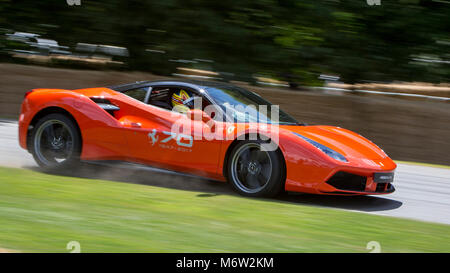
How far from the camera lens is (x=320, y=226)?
518 centimetres

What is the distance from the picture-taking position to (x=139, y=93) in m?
7.12

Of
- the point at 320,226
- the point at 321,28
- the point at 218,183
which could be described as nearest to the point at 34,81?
the point at 321,28

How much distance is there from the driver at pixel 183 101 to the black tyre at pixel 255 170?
811 millimetres

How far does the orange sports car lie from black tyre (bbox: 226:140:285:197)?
11 millimetres

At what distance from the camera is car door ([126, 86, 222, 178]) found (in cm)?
654

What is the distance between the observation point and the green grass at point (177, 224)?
14.1 feet

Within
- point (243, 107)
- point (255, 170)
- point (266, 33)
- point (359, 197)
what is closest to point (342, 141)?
point (359, 197)

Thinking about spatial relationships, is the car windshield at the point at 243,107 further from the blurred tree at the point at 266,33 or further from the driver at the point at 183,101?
the blurred tree at the point at 266,33

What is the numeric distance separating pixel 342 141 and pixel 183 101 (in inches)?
73.1

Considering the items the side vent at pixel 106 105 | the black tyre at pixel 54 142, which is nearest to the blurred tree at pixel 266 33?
the side vent at pixel 106 105

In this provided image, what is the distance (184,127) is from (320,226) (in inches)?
83.4

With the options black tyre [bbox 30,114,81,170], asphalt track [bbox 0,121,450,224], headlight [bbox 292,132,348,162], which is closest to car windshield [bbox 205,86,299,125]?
headlight [bbox 292,132,348,162]

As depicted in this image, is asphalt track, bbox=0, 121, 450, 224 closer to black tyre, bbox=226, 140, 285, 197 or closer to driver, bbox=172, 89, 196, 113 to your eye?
black tyre, bbox=226, 140, 285, 197
